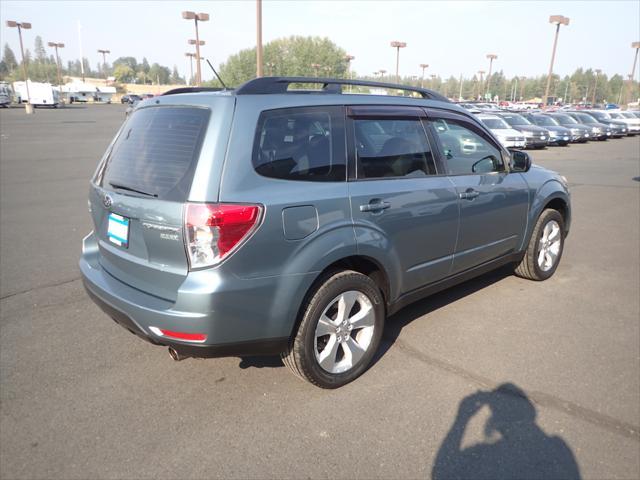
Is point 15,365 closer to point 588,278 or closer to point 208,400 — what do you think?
point 208,400

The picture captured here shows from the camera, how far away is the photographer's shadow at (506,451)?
2.41m

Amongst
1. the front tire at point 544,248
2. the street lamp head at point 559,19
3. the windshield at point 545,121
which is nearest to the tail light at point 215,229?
the front tire at point 544,248

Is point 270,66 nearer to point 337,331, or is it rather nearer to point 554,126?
point 554,126

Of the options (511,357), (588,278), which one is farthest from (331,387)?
(588,278)

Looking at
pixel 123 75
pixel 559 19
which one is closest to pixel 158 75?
pixel 123 75

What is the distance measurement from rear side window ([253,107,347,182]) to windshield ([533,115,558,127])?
2418 cm

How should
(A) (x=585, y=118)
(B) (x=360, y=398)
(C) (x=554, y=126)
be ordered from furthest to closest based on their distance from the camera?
(A) (x=585, y=118) < (C) (x=554, y=126) < (B) (x=360, y=398)

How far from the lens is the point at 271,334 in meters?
2.72

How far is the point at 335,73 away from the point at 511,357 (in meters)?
102

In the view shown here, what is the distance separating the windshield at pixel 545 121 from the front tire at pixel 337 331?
24172 millimetres

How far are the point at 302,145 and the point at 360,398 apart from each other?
1.60 m

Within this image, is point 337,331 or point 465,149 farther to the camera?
→ point 465,149

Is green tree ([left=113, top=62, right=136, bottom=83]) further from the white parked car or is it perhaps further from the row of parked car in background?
the white parked car

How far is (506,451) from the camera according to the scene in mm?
2561
